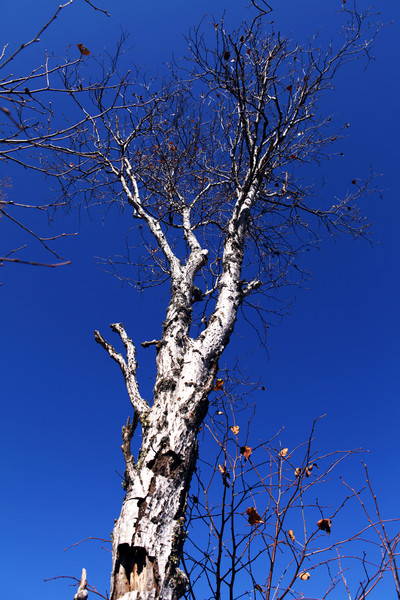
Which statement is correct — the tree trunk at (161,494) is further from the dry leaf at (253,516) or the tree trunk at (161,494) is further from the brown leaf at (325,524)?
the brown leaf at (325,524)

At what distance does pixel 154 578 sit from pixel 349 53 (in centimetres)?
492

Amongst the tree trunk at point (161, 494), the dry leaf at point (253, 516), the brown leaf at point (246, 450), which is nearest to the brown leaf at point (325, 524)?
the dry leaf at point (253, 516)

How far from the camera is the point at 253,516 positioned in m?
1.57

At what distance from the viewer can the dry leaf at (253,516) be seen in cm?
156

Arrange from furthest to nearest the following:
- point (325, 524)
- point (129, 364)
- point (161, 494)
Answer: point (129, 364) → point (161, 494) → point (325, 524)

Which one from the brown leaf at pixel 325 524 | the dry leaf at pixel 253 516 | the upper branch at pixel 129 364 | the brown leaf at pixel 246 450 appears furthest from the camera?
the upper branch at pixel 129 364

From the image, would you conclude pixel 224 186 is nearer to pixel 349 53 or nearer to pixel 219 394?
pixel 349 53

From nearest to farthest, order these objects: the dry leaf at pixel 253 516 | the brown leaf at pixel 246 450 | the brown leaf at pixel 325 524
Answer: the brown leaf at pixel 325 524 < the dry leaf at pixel 253 516 < the brown leaf at pixel 246 450

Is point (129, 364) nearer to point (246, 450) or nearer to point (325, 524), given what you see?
point (246, 450)

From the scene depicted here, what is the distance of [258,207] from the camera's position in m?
4.94

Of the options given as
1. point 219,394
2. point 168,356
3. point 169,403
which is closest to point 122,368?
point 168,356

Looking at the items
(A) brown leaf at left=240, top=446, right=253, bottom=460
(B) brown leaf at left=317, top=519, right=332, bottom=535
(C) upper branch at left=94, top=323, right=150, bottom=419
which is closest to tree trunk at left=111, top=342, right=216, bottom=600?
(C) upper branch at left=94, top=323, right=150, bottom=419

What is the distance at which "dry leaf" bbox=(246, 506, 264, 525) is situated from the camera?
156cm

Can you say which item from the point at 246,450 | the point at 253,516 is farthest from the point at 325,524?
the point at 246,450
